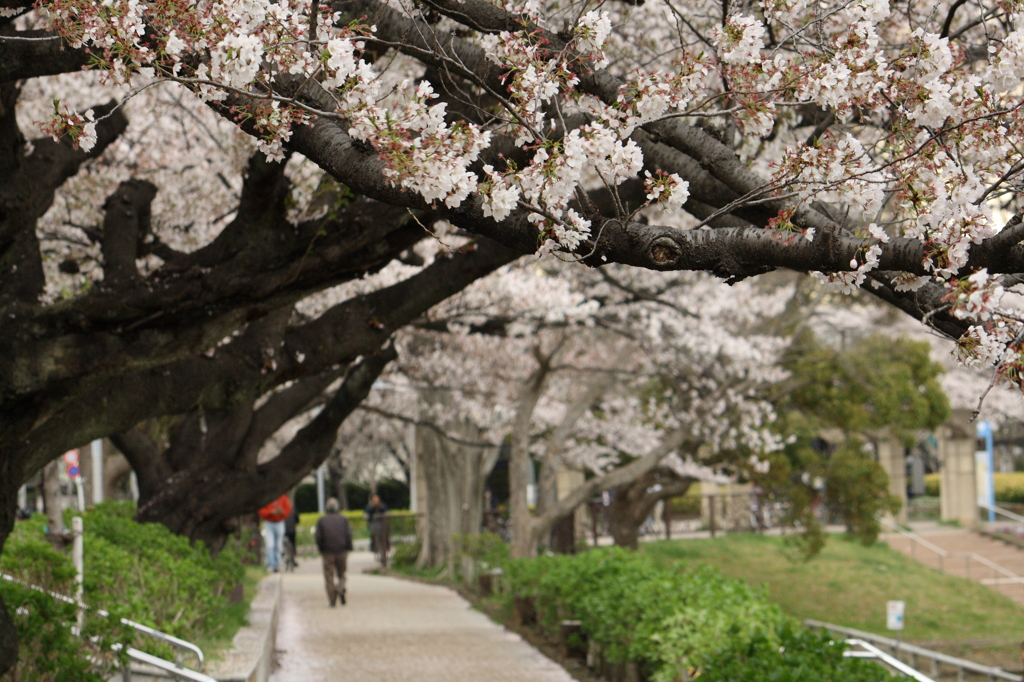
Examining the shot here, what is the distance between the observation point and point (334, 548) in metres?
14.9

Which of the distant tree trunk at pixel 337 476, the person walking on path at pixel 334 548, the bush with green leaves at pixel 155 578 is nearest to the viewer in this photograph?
the bush with green leaves at pixel 155 578

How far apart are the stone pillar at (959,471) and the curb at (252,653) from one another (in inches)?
893

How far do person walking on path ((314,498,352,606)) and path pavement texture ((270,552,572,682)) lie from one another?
0.30 metres

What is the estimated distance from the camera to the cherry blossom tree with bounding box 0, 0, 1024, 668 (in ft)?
11.2

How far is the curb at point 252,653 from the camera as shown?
729cm

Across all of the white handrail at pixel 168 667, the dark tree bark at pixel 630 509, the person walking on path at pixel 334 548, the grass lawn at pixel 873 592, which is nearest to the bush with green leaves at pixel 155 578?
the white handrail at pixel 168 667

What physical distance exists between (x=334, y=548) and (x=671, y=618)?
8193mm

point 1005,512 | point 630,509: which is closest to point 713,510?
point 630,509

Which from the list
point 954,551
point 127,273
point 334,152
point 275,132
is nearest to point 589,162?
point 334,152

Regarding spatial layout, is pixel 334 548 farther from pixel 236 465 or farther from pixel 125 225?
pixel 125 225

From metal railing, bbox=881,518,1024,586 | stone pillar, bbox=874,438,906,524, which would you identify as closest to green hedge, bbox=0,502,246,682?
metal railing, bbox=881,518,1024,586

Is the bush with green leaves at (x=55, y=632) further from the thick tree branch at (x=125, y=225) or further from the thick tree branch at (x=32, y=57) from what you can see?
the thick tree branch at (x=32, y=57)

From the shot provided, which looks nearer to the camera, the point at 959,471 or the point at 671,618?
the point at 671,618

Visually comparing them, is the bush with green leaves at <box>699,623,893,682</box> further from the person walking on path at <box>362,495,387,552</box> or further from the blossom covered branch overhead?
the person walking on path at <box>362,495,387,552</box>
